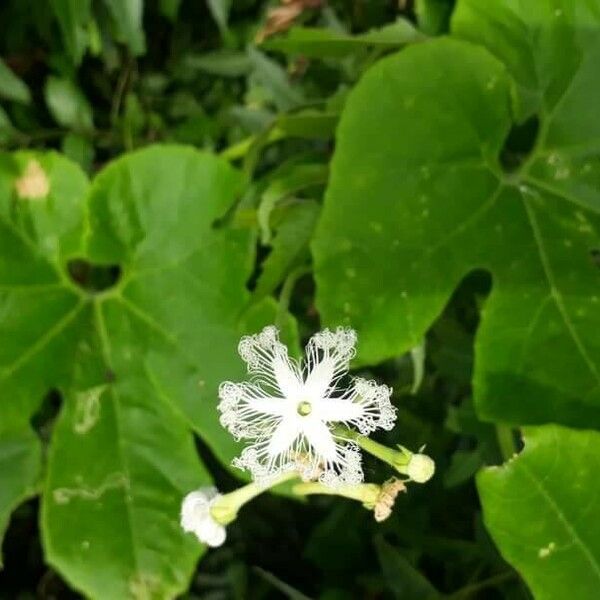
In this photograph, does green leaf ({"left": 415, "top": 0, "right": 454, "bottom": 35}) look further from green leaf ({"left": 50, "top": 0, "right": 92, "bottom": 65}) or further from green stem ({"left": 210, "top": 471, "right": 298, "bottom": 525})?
green stem ({"left": 210, "top": 471, "right": 298, "bottom": 525})

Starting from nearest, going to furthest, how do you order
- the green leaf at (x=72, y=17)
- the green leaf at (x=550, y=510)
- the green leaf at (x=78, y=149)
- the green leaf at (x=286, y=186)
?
the green leaf at (x=550, y=510)
the green leaf at (x=286, y=186)
the green leaf at (x=72, y=17)
the green leaf at (x=78, y=149)

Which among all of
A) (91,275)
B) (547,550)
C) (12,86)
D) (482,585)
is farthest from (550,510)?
(12,86)

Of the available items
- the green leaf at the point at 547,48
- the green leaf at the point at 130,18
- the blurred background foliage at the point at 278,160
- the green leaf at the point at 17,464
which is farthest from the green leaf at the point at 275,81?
the green leaf at the point at 17,464

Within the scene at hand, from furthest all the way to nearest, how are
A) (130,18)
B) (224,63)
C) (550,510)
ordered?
(224,63), (130,18), (550,510)

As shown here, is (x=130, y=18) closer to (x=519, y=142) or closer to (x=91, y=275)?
(x=91, y=275)

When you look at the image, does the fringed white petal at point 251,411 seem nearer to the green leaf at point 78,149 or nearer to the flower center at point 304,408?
the flower center at point 304,408

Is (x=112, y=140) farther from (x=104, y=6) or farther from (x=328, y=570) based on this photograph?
(x=328, y=570)
